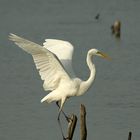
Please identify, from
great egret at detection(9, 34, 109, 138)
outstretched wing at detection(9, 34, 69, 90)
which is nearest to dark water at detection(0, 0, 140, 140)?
great egret at detection(9, 34, 109, 138)

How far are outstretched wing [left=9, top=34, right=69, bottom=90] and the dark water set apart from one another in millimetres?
2736

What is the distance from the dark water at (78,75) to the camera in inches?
674

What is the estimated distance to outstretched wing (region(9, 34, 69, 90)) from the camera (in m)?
12.7

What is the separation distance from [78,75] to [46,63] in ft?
29.7

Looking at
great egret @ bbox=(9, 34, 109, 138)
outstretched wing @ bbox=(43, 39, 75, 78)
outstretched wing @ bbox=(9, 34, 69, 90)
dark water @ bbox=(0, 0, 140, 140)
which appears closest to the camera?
outstretched wing @ bbox=(9, 34, 69, 90)

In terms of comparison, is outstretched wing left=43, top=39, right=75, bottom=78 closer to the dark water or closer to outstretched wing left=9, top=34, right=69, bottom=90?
outstretched wing left=9, top=34, right=69, bottom=90

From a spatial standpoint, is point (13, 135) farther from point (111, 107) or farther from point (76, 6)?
point (76, 6)

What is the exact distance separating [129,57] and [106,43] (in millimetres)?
4159

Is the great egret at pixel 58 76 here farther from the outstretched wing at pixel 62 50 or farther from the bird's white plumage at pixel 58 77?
the outstretched wing at pixel 62 50

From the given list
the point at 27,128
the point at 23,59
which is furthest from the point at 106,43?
the point at 27,128

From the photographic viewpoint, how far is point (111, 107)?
18922mm

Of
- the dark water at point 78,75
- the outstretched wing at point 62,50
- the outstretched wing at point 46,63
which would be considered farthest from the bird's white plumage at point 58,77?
the dark water at point 78,75

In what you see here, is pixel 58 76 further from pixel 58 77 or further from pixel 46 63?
pixel 46 63

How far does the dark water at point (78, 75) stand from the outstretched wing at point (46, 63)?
2736 millimetres
